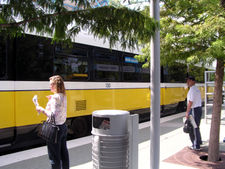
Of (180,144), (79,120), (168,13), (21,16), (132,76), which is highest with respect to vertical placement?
(168,13)

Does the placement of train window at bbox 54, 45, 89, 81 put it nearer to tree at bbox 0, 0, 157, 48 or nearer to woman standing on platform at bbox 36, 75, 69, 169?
woman standing on platform at bbox 36, 75, 69, 169

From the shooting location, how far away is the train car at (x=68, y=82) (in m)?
5.50

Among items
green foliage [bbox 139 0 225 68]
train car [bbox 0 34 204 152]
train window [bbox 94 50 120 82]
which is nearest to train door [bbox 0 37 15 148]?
train car [bbox 0 34 204 152]

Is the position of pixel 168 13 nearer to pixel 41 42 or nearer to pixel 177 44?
pixel 177 44

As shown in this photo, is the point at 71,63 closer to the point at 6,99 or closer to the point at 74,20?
the point at 6,99

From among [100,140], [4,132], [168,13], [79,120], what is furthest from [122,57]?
[100,140]

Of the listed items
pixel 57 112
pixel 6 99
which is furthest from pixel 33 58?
pixel 57 112

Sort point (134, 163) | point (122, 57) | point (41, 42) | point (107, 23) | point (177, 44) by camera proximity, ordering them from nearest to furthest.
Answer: point (107, 23) < point (134, 163) < point (177, 44) < point (41, 42) < point (122, 57)

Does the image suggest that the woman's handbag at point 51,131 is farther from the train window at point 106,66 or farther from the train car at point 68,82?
the train window at point 106,66

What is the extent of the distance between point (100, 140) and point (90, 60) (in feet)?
14.6

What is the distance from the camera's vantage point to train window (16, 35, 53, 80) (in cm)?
569

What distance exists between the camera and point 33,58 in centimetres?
598

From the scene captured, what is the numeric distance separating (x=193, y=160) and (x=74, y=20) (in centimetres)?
380

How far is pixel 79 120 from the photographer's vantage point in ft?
24.0
